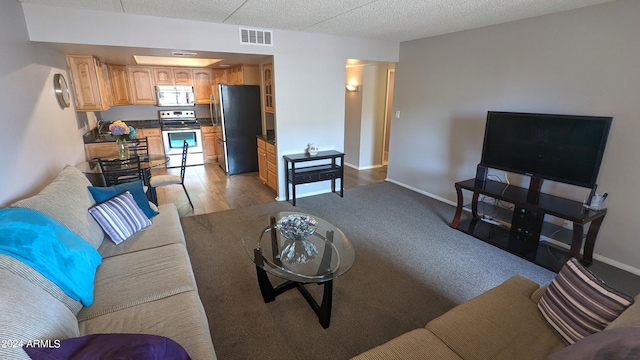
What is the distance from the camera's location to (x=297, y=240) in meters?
2.34

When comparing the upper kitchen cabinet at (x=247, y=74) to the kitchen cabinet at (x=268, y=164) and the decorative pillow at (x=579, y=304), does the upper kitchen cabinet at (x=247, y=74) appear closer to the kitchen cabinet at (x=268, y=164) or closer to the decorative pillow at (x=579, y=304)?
the kitchen cabinet at (x=268, y=164)

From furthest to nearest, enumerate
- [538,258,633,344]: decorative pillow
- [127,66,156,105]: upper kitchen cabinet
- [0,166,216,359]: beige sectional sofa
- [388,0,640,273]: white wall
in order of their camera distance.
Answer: [127,66,156,105]: upper kitchen cabinet < [388,0,640,273]: white wall < [538,258,633,344]: decorative pillow < [0,166,216,359]: beige sectional sofa

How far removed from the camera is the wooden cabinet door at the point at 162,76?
20.5ft

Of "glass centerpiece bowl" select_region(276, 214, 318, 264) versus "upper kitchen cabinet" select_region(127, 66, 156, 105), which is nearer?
"glass centerpiece bowl" select_region(276, 214, 318, 264)

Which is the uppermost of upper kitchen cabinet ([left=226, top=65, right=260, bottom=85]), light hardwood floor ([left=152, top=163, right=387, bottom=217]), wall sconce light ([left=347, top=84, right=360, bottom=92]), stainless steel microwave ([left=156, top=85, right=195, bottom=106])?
upper kitchen cabinet ([left=226, top=65, right=260, bottom=85])

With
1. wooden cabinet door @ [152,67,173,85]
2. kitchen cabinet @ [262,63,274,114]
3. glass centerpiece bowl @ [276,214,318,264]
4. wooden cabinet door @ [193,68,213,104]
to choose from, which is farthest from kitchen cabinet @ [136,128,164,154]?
glass centerpiece bowl @ [276,214,318,264]

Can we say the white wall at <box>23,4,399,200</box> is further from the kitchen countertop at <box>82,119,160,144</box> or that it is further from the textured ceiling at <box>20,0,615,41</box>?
the kitchen countertop at <box>82,119,160,144</box>

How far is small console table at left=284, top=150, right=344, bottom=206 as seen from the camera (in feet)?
14.1

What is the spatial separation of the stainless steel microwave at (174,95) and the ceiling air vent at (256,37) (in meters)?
3.47

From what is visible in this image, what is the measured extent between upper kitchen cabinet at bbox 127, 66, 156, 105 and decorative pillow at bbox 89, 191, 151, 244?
4501mm

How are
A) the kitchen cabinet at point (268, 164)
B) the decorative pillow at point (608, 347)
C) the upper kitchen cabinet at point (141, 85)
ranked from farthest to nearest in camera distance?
the upper kitchen cabinet at point (141, 85), the kitchen cabinet at point (268, 164), the decorative pillow at point (608, 347)

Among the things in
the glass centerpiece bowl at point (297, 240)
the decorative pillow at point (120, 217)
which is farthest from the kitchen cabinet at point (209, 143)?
the glass centerpiece bowl at point (297, 240)

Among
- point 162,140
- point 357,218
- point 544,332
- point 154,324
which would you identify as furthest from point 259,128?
point 544,332

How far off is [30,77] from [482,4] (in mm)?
4207
